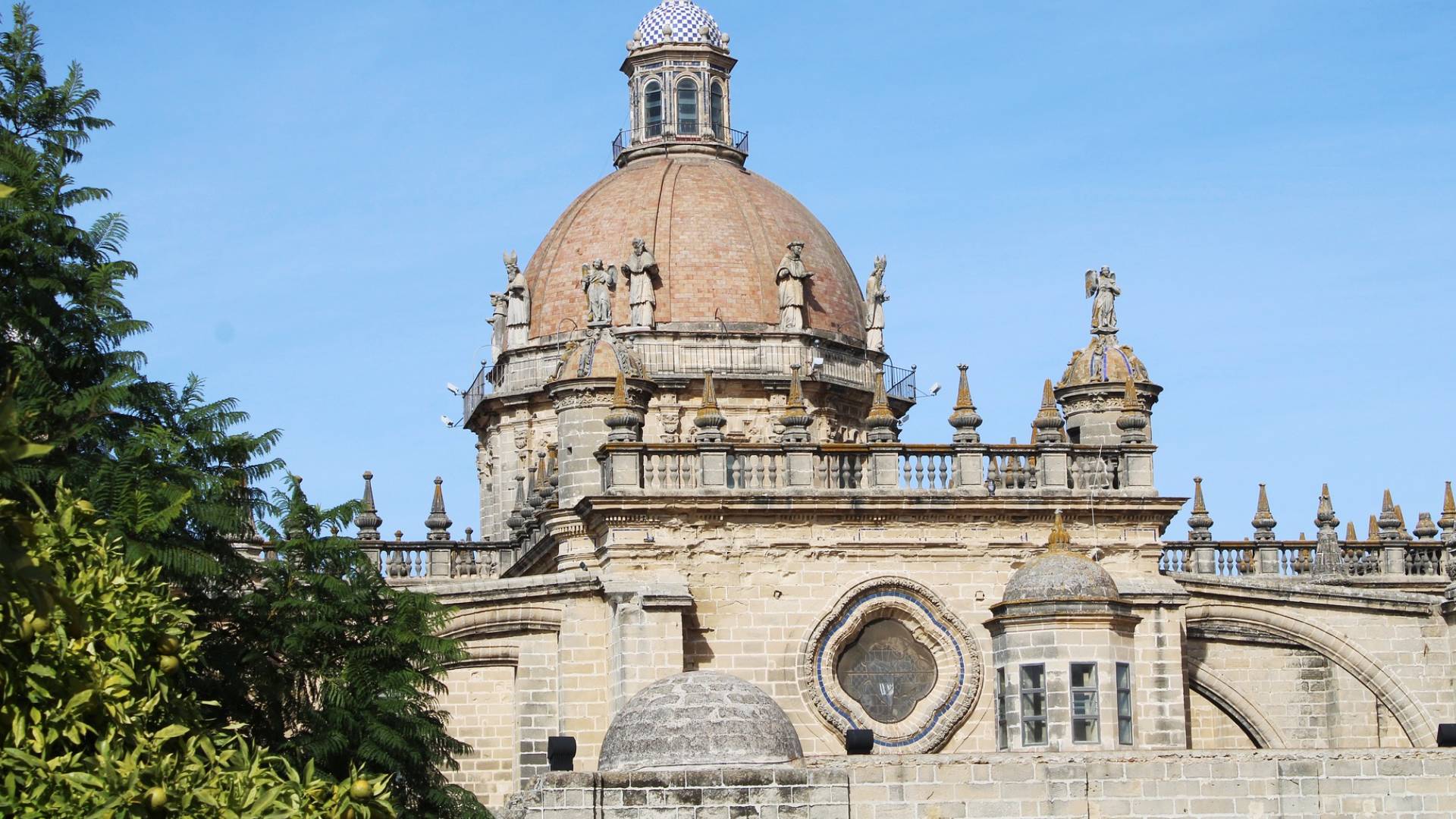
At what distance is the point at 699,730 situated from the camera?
18.9 meters

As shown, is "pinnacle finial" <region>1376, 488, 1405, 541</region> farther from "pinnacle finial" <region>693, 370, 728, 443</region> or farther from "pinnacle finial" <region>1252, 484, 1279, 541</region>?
"pinnacle finial" <region>693, 370, 728, 443</region>

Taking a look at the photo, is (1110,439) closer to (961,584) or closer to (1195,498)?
(961,584)

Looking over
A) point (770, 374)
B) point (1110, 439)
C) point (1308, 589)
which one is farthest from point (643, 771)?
point (770, 374)

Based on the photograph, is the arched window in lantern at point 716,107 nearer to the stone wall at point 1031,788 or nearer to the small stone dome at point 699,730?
the small stone dome at point 699,730

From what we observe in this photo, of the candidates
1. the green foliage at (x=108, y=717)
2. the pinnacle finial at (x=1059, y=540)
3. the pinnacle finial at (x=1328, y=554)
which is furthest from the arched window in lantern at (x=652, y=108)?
the green foliage at (x=108, y=717)

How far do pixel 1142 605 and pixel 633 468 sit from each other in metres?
6.52

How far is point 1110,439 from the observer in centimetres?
3022

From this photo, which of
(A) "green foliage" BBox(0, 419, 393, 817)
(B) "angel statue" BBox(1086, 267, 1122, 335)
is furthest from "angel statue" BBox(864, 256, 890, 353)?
(A) "green foliage" BBox(0, 419, 393, 817)

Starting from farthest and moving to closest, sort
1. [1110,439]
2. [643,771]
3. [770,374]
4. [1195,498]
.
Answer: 1. [770,374]
2. [1195,498]
3. [1110,439]
4. [643,771]

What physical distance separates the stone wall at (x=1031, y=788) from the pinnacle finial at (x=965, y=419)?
955 centimetres

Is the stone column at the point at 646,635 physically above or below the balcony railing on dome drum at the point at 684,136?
below

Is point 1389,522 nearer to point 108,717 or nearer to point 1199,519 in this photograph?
point 1199,519

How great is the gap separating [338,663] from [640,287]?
25.6 m

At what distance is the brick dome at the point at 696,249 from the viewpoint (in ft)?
158
